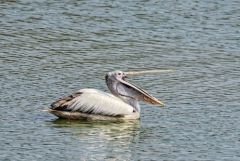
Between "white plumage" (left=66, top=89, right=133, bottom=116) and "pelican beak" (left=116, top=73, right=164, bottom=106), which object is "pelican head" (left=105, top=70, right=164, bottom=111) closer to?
"pelican beak" (left=116, top=73, right=164, bottom=106)

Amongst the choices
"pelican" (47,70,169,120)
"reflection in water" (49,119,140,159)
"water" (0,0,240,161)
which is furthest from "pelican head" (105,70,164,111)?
"reflection in water" (49,119,140,159)

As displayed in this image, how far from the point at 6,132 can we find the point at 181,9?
6607mm

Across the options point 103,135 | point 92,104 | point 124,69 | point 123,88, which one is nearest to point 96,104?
point 92,104

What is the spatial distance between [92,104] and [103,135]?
0.82 meters

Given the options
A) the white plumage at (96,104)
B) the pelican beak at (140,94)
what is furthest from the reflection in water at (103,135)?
the pelican beak at (140,94)

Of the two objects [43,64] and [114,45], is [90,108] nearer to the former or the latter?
[43,64]

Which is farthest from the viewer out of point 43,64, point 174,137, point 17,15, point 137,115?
point 17,15

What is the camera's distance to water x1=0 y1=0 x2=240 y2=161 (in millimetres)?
11100

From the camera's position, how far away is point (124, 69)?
46.7 ft

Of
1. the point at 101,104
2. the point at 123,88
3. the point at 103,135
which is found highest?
the point at 123,88

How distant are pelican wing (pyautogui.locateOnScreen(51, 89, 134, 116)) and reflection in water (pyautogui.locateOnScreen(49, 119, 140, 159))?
0.13 m

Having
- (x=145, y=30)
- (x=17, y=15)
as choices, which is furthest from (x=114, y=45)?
(x=17, y=15)

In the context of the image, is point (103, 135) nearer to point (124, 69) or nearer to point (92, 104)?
point (92, 104)

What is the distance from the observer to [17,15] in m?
16.9
